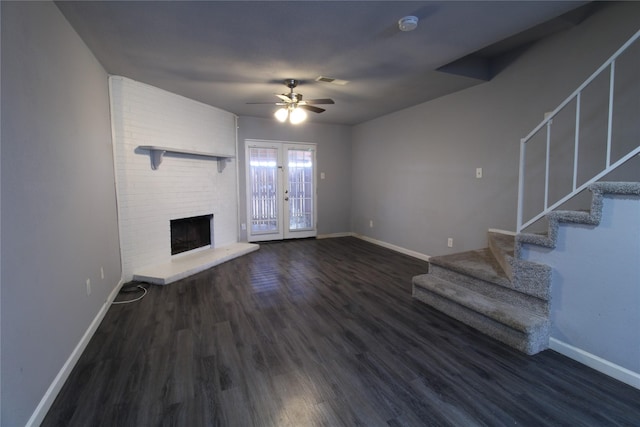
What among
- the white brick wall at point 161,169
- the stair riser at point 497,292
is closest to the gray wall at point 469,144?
the stair riser at point 497,292

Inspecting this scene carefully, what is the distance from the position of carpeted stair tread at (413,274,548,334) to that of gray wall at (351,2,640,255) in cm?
128

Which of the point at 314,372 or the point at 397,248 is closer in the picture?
the point at 314,372

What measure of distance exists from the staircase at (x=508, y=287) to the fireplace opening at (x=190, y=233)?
366 cm

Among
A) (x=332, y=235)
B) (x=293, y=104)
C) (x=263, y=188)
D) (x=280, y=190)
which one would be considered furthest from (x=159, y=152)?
(x=332, y=235)

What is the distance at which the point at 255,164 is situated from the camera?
6.00m

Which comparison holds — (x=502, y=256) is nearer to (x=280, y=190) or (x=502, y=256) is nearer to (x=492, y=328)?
(x=492, y=328)

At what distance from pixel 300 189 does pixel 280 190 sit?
18.5 inches

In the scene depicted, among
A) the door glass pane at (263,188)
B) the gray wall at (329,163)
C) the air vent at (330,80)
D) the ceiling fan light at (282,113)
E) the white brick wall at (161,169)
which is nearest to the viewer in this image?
the air vent at (330,80)

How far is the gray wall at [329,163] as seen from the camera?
6.16 m

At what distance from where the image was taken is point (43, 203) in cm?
177

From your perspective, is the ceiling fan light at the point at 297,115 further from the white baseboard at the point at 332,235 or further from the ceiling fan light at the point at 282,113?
the white baseboard at the point at 332,235

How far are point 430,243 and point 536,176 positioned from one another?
6.03 feet

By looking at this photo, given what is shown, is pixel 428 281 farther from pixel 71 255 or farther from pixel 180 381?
pixel 71 255

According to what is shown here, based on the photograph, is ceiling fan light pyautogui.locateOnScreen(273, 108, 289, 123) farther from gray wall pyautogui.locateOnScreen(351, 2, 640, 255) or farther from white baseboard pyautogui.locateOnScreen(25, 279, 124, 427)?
white baseboard pyautogui.locateOnScreen(25, 279, 124, 427)
